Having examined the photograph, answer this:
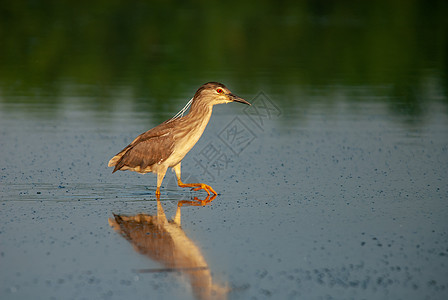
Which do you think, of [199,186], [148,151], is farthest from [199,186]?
[148,151]

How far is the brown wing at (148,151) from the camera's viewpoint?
438 inches

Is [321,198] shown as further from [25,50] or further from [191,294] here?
[25,50]

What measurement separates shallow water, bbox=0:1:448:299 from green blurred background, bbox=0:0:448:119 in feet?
0.69

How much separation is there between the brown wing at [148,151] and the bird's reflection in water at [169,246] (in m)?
0.90

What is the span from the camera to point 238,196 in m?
10.8

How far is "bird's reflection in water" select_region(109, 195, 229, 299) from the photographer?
24.1ft

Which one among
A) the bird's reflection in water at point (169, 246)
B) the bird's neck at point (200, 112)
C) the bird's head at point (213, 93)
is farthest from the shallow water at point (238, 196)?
the bird's head at point (213, 93)

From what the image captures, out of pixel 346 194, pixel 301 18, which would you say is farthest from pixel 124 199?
pixel 301 18

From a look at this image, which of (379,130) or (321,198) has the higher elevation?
(379,130)

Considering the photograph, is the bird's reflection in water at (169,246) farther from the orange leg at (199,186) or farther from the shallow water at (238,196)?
the orange leg at (199,186)

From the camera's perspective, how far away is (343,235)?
8.89 metres

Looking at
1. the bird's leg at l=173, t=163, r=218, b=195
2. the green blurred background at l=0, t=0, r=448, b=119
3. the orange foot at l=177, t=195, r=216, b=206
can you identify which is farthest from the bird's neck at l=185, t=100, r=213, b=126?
the green blurred background at l=0, t=0, r=448, b=119

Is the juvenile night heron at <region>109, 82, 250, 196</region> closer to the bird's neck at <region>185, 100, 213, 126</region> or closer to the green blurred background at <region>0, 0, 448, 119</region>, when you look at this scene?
the bird's neck at <region>185, 100, 213, 126</region>

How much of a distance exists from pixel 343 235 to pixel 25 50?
21485 mm
